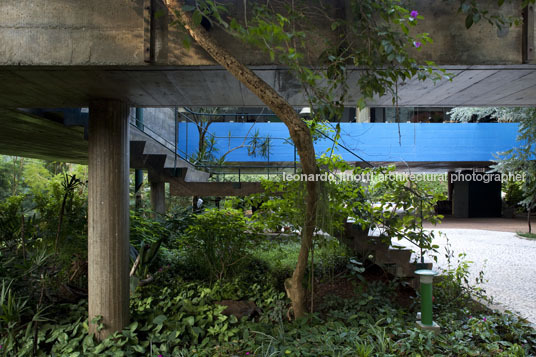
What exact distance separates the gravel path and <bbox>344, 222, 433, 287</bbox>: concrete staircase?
25.2 inches

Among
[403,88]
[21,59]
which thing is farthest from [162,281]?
[403,88]

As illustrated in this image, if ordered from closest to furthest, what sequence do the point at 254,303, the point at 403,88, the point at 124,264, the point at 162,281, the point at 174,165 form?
the point at 403,88 < the point at 124,264 < the point at 254,303 < the point at 162,281 < the point at 174,165

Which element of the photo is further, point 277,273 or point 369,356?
point 277,273

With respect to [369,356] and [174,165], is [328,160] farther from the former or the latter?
[174,165]

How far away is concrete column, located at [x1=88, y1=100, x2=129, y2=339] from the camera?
359cm

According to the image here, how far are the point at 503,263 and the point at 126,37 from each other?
335 inches

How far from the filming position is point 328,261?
16.9 feet

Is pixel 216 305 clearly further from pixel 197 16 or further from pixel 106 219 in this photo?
pixel 197 16

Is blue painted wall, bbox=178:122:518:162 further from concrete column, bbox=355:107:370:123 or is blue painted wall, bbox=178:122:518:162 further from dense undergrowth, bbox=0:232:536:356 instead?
dense undergrowth, bbox=0:232:536:356

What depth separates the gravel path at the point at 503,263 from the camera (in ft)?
16.6

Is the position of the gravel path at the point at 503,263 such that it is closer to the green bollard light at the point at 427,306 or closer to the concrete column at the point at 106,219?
the green bollard light at the point at 427,306

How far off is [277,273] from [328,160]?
209 cm

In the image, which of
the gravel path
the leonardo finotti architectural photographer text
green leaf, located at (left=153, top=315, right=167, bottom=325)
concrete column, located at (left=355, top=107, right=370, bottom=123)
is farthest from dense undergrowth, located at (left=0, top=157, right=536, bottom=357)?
concrete column, located at (left=355, top=107, right=370, bottom=123)

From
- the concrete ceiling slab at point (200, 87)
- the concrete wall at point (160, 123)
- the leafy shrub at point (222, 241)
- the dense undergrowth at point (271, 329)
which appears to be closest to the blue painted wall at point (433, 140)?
the concrete wall at point (160, 123)
